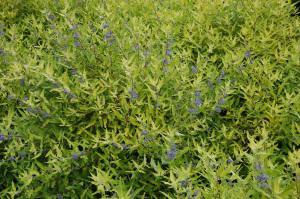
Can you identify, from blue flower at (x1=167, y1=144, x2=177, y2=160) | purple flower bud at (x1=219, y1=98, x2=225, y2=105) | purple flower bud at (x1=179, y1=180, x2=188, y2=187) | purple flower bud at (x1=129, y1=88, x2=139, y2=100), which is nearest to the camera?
purple flower bud at (x1=179, y1=180, x2=188, y2=187)

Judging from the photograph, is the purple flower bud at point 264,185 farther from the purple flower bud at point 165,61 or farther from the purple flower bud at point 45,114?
the purple flower bud at point 45,114

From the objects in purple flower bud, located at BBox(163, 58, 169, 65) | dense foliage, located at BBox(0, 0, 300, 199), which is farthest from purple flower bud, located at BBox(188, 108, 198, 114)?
purple flower bud, located at BBox(163, 58, 169, 65)

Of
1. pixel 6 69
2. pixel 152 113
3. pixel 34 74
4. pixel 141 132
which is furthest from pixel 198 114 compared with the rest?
pixel 6 69

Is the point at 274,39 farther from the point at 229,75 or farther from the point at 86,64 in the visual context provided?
the point at 86,64

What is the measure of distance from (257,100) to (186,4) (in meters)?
1.80

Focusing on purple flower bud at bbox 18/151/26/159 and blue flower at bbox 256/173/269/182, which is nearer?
blue flower at bbox 256/173/269/182

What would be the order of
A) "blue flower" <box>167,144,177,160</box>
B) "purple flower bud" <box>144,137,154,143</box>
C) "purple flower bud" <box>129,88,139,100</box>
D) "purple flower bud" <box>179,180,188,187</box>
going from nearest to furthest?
"purple flower bud" <box>179,180,188,187</box> < "blue flower" <box>167,144,177,160</box> < "purple flower bud" <box>144,137,154,143</box> < "purple flower bud" <box>129,88,139,100</box>

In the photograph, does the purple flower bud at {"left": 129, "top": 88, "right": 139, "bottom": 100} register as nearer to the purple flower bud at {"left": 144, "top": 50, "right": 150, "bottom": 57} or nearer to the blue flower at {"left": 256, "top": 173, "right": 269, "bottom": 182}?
the purple flower bud at {"left": 144, "top": 50, "right": 150, "bottom": 57}

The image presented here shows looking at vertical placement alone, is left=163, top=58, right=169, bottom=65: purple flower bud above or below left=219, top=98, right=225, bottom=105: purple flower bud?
above

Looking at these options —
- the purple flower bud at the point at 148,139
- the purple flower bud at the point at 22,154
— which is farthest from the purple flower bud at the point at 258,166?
the purple flower bud at the point at 22,154

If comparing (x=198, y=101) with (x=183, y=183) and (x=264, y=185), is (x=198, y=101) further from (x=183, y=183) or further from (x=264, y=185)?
(x=264, y=185)

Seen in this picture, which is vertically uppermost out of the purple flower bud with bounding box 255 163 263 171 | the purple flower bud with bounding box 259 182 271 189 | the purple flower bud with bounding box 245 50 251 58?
the purple flower bud with bounding box 245 50 251 58

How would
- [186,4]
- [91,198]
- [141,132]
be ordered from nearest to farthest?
[141,132]
[91,198]
[186,4]

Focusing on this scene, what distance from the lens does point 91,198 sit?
10.0 ft
